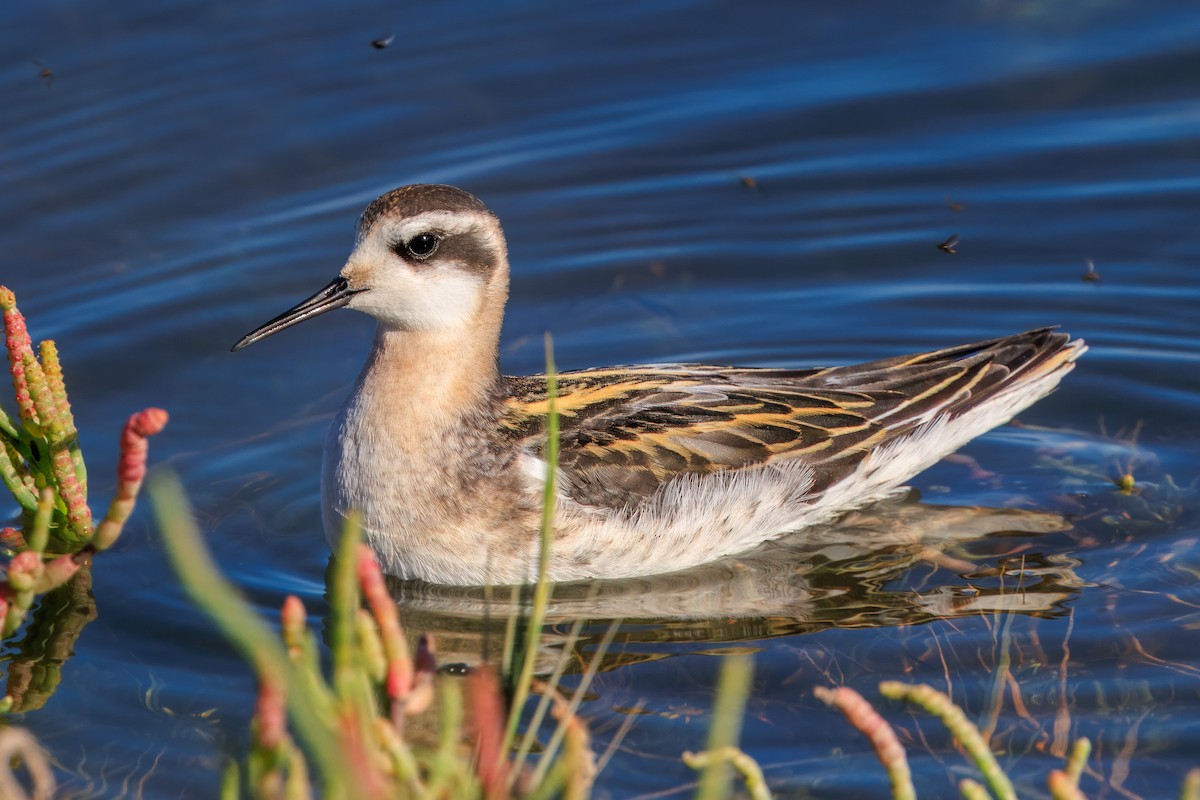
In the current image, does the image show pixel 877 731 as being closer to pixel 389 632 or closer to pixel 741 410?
Result: pixel 389 632

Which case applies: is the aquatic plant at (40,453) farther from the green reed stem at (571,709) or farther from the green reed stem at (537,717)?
the green reed stem at (571,709)

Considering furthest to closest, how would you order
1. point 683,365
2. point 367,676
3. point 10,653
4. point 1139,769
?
1. point 683,365
2. point 10,653
3. point 1139,769
4. point 367,676

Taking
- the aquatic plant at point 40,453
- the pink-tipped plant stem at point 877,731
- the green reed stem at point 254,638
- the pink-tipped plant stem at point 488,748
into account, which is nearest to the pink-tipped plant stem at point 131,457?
the green reed stem at point 254,638

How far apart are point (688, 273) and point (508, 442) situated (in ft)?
9.78

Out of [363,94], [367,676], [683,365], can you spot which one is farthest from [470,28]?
[367,676]

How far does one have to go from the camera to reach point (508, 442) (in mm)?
6785

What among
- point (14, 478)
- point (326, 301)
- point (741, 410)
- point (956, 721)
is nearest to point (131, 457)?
point (956, 721)

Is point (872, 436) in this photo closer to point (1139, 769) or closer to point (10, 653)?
point (1139, 769)

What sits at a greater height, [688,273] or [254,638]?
[688,273]

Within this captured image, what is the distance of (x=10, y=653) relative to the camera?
6.32m

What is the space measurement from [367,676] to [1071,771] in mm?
1665

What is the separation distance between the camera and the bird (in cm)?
661

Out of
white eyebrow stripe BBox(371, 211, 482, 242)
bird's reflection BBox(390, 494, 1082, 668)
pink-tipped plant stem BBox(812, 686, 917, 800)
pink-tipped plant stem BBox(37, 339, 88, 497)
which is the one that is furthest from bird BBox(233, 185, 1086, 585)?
pink-tipped plant stem BBox(812, 686, 917, 800)

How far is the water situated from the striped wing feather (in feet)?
1.72
